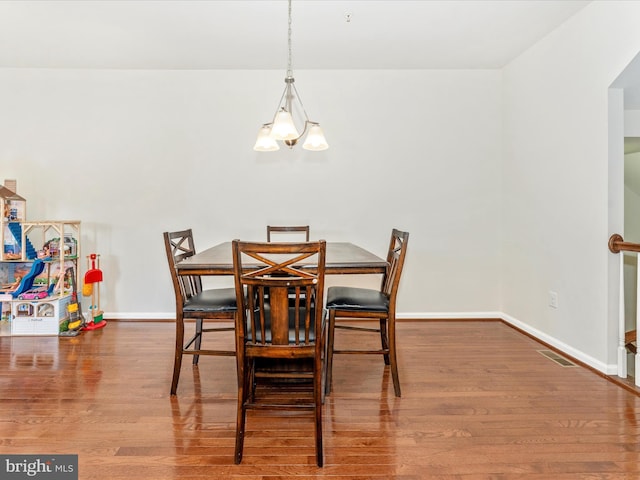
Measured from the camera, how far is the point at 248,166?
3.64 metres

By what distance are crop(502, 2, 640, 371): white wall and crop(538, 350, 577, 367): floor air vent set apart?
9 centimetres

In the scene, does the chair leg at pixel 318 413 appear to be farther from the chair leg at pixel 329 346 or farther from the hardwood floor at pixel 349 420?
the chair leg at pixel 329 346

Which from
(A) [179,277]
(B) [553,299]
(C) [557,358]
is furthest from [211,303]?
(B) [553,299]

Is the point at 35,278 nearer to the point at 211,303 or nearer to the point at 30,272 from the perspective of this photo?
the point at 30,272

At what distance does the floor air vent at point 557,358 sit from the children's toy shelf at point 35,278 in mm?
3990

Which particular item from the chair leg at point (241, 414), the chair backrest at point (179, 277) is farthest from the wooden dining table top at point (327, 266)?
the chair leg at point (241, 414)

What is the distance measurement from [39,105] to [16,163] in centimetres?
61

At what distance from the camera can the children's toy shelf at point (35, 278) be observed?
3.17m

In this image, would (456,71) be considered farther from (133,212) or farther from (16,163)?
(16,163)

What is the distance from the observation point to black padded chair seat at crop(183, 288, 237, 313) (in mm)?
2092

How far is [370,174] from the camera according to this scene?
3658 millimetres

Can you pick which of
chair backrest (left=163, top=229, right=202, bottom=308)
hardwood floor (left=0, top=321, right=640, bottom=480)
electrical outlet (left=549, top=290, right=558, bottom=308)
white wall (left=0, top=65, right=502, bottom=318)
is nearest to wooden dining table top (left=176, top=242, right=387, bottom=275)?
chair backrest (left=163, top=229, right=202, bottom=308)

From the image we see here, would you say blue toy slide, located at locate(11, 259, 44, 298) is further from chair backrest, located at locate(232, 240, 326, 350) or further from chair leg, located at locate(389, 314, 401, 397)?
chair leg, located at locate(389, 314, 401, 397)

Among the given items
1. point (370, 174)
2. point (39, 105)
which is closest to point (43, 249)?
point (39, 105)
